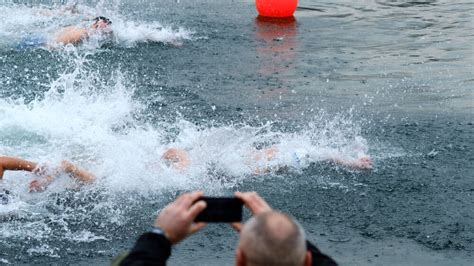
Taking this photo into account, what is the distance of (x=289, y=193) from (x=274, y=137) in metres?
1.42

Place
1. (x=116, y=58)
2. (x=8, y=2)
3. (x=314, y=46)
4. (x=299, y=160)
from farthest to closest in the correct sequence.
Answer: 1. (x=8, y=2)
2. (x=314, y=46)
3. (x=116, y=58)
4. (x=299, y=160)

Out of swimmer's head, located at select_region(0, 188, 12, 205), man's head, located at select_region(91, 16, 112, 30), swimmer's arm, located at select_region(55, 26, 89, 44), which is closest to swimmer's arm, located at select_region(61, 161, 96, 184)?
swimmer's head, located at select_region(0, 188, 12, 205)

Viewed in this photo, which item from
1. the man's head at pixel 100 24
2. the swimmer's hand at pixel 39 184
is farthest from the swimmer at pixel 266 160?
the man's head at pixel 100 24

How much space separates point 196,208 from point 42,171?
452 centimetres

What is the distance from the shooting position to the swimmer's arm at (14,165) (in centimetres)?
631

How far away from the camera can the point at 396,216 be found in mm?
6047

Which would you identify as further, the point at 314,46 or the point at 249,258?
the point at 314,46

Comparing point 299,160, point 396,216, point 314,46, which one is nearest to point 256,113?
point 299,160

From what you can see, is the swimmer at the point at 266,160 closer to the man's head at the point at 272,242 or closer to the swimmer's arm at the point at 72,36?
the man's head at the point at 272,242

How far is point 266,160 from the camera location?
7.06m

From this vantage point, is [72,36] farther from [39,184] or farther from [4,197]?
[4,197]

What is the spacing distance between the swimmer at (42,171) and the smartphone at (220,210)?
4.40 m

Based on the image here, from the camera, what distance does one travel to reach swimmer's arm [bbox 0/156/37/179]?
631 cm

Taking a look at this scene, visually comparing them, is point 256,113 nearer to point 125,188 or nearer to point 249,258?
point 125,188
